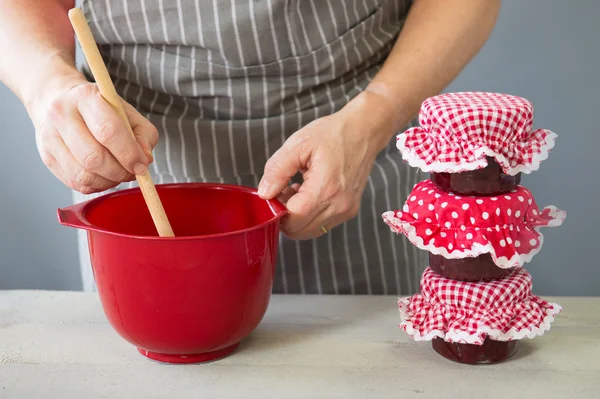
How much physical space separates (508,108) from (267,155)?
1.27 feet

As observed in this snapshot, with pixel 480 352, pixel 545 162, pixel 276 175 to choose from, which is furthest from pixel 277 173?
pixel 545 162

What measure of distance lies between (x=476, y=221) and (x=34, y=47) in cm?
53

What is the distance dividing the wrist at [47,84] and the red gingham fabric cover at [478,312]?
16.3 inches

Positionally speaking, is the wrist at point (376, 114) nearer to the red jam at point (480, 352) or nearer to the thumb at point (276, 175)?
the thumb at point (276, 175)

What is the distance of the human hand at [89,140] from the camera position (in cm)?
73

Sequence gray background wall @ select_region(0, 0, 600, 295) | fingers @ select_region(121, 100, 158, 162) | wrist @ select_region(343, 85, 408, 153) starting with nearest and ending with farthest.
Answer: fingers @ select_region(121, 100, 158, 162) < wrist @ select_region(343, 85, 408, 153) < gray background wall @ select_region(0, 0, 600, 295)

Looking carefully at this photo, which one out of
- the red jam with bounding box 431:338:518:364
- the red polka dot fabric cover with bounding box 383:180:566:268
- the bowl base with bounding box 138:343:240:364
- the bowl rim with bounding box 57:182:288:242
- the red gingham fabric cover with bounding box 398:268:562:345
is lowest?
the red jam with bounding box 431:338:518:364

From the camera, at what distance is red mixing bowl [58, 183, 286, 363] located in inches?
26.6

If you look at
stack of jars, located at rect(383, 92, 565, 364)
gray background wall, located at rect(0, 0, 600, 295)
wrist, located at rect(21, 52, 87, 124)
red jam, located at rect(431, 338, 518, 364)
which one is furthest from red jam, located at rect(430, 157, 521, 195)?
gray background wall, located at rect(0, 0, 600, 295)

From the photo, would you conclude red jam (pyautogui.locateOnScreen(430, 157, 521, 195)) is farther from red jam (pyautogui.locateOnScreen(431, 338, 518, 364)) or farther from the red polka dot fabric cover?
red jam (pyautogui.locateOnScreen(431, 338, 518, 364))

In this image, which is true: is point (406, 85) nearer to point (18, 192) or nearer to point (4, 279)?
point (18, 192)

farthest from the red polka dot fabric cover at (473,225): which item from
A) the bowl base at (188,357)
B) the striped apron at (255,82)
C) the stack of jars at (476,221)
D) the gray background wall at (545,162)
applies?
the gray background wall at (545,162)

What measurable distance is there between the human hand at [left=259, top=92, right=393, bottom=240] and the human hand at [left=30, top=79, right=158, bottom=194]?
13 centimetres

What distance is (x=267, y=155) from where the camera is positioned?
1.00m
